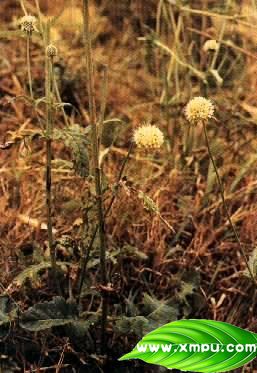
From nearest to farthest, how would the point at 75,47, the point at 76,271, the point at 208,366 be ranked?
1. the point at 208,366
2. the point at 76,271
3. the point at 75,47

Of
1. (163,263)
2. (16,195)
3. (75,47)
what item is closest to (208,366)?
(163,263)

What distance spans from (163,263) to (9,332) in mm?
379

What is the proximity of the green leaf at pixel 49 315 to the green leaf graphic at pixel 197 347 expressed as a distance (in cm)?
A: 12

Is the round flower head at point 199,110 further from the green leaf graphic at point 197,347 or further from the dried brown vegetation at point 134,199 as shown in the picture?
the green leaf graphic at point 197,347

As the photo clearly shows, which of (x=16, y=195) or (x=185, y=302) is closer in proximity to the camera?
(x=185, y=302)

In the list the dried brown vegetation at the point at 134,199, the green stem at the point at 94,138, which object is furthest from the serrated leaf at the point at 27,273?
the green stem at the point at 94,138

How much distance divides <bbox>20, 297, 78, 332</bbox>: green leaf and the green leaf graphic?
12 centimetres

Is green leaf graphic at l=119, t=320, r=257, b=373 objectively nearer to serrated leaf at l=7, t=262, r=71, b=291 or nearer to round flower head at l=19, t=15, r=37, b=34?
serrated leaf at l=7, t=262, r=71, b=291

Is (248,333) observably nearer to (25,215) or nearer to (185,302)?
(185,302)

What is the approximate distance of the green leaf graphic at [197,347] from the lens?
1160 millimetres

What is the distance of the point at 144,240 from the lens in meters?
1.53

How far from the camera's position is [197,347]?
1.17 m

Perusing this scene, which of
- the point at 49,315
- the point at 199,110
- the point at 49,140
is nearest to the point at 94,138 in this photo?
the point at 49,140

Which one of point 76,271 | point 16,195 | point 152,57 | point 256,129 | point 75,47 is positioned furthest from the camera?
point 75,47
